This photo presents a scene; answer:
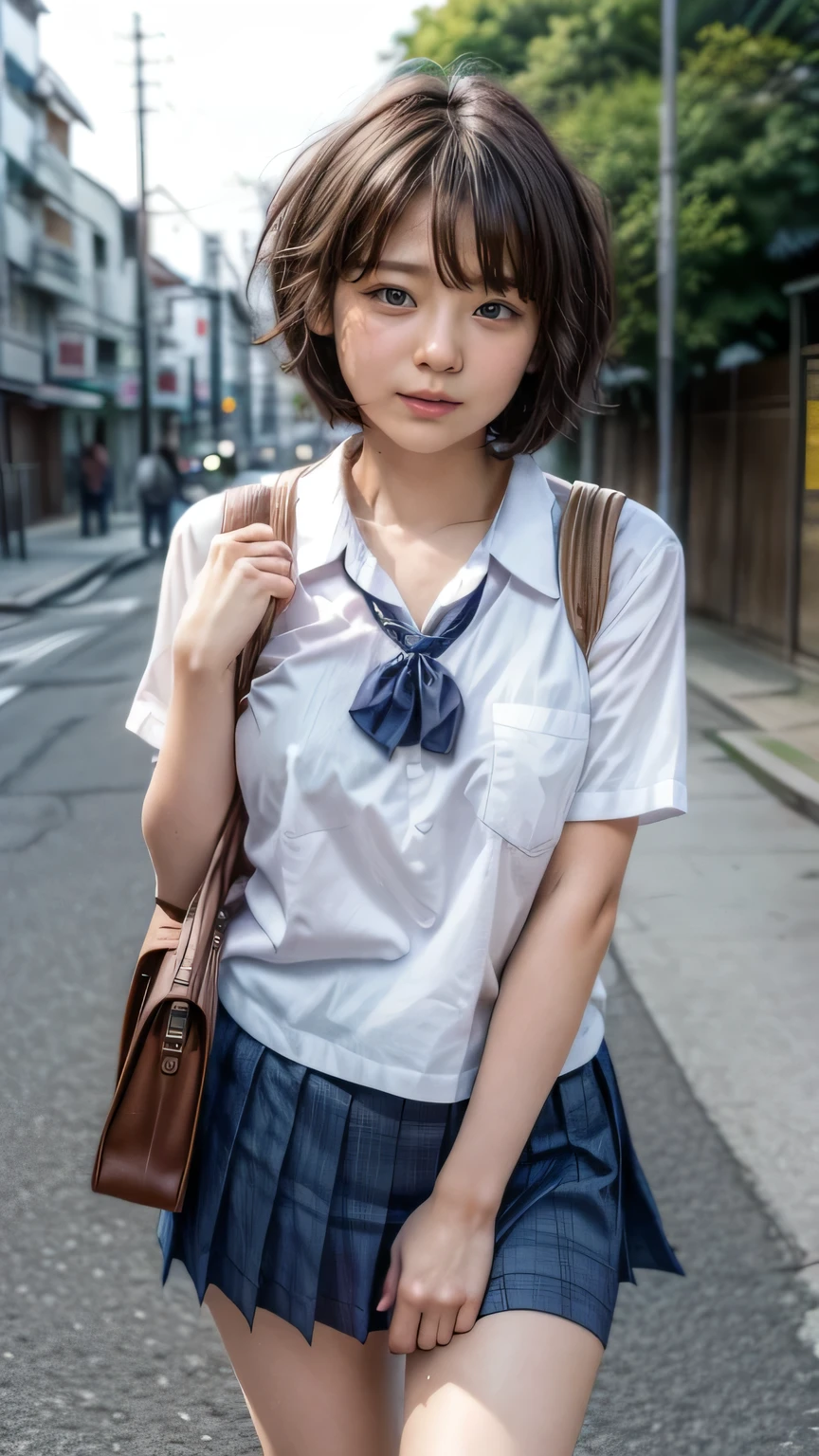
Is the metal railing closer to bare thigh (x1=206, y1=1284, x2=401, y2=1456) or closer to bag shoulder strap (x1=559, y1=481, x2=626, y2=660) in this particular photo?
bag shoulder strap (x1=559, y1=481, x2=626, y2=660)

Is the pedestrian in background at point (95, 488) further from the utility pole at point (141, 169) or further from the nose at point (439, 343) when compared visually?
the nose at point (439, 343)

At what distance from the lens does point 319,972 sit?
1.36 m

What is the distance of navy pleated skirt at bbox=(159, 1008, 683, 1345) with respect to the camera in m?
1.32

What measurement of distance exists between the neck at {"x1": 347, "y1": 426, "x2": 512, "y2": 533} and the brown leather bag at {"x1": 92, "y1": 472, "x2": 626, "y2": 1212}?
128mm

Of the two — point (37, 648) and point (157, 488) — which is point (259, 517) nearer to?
point (37, 648)

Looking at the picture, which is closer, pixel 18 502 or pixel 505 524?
pixel 505 524

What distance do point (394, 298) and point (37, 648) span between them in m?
3.11

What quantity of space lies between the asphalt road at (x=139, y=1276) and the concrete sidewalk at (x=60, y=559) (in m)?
0.09

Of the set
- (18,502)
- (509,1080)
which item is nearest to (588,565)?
(509,1080)

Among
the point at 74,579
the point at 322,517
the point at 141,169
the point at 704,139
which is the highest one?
the point at 704,139

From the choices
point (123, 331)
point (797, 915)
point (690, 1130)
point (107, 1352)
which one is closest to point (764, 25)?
point (123, 331)

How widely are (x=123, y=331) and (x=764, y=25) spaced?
9.80 m

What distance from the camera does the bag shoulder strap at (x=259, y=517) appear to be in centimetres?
140

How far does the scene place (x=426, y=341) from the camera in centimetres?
134
